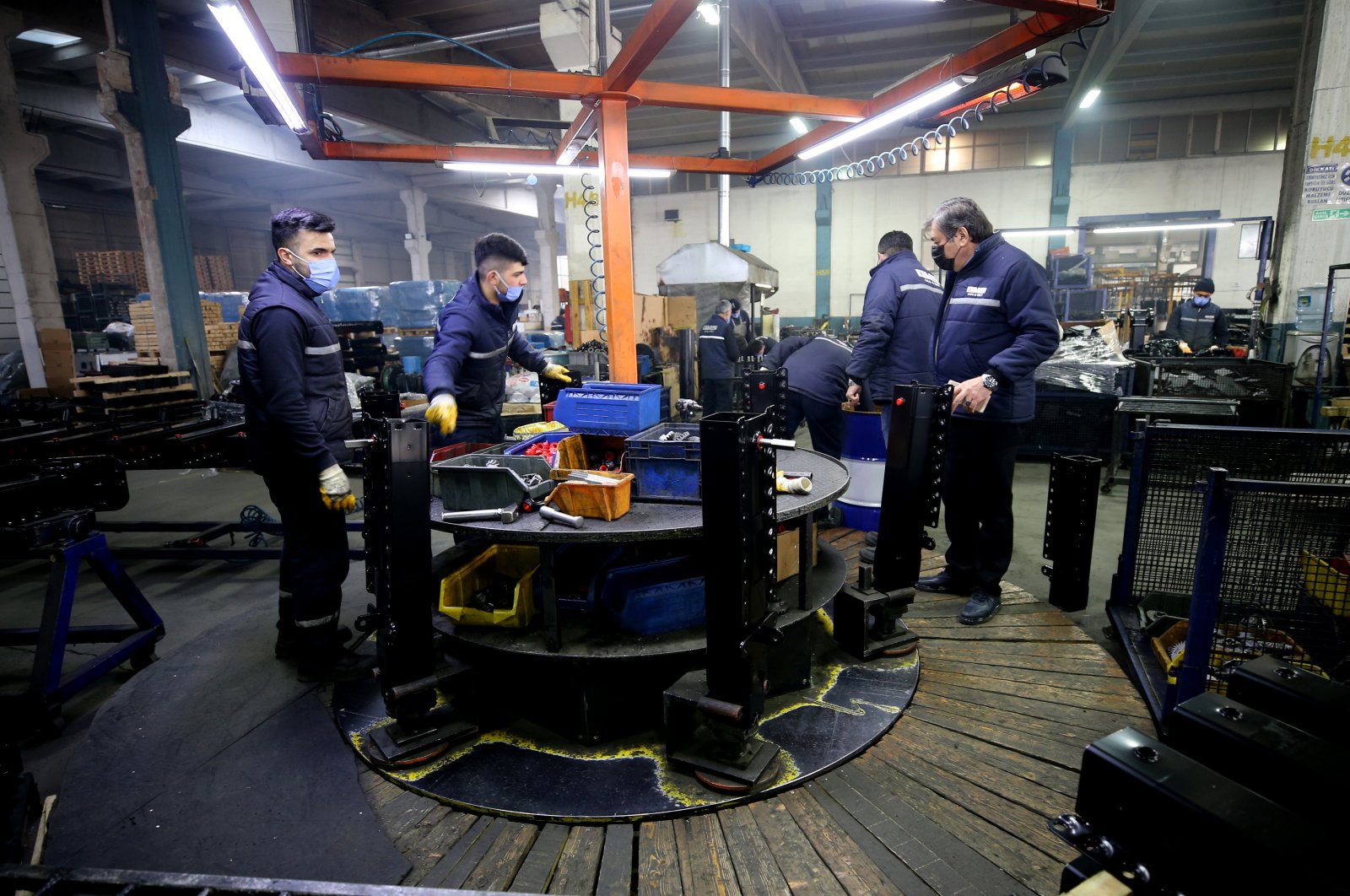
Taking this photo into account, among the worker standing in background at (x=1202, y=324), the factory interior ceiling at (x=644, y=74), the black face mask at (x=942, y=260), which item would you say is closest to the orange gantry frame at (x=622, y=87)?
the black face mask at (x=942, y=260)

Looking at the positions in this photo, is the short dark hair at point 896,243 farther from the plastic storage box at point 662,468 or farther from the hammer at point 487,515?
the hammer at point 487,515

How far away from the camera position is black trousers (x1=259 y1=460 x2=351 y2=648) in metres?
2.57

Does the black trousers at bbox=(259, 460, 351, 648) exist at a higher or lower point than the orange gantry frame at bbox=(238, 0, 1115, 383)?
lower

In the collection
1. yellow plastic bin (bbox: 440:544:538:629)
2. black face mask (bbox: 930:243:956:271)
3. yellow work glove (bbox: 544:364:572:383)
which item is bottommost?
yellow plastic bin (bbox: 440:544:538:629)

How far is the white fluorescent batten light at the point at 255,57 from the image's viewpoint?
8.96 ft

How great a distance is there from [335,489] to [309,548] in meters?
0.35

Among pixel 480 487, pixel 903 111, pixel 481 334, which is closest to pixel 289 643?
pixel 480 487

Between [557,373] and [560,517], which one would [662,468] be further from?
[557,373]

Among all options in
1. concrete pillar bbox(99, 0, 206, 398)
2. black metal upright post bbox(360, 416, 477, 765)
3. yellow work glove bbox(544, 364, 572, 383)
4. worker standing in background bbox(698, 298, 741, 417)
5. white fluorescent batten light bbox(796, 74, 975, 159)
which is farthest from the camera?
worker standing in background bbox(698, 298, 741, 417)

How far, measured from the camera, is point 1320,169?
5.81 m

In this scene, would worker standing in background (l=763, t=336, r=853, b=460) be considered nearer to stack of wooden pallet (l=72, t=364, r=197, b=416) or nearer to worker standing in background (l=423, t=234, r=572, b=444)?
worker standing in background (l=423, t=234, r=572, b=444)

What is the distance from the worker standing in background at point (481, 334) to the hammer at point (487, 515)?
3.04ft

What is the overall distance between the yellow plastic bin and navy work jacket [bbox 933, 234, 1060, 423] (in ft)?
6.60

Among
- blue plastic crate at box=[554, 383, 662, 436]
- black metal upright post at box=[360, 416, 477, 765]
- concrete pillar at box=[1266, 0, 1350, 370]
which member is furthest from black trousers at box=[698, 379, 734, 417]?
black metal upright post at box=[360, 416, 477, 765]
